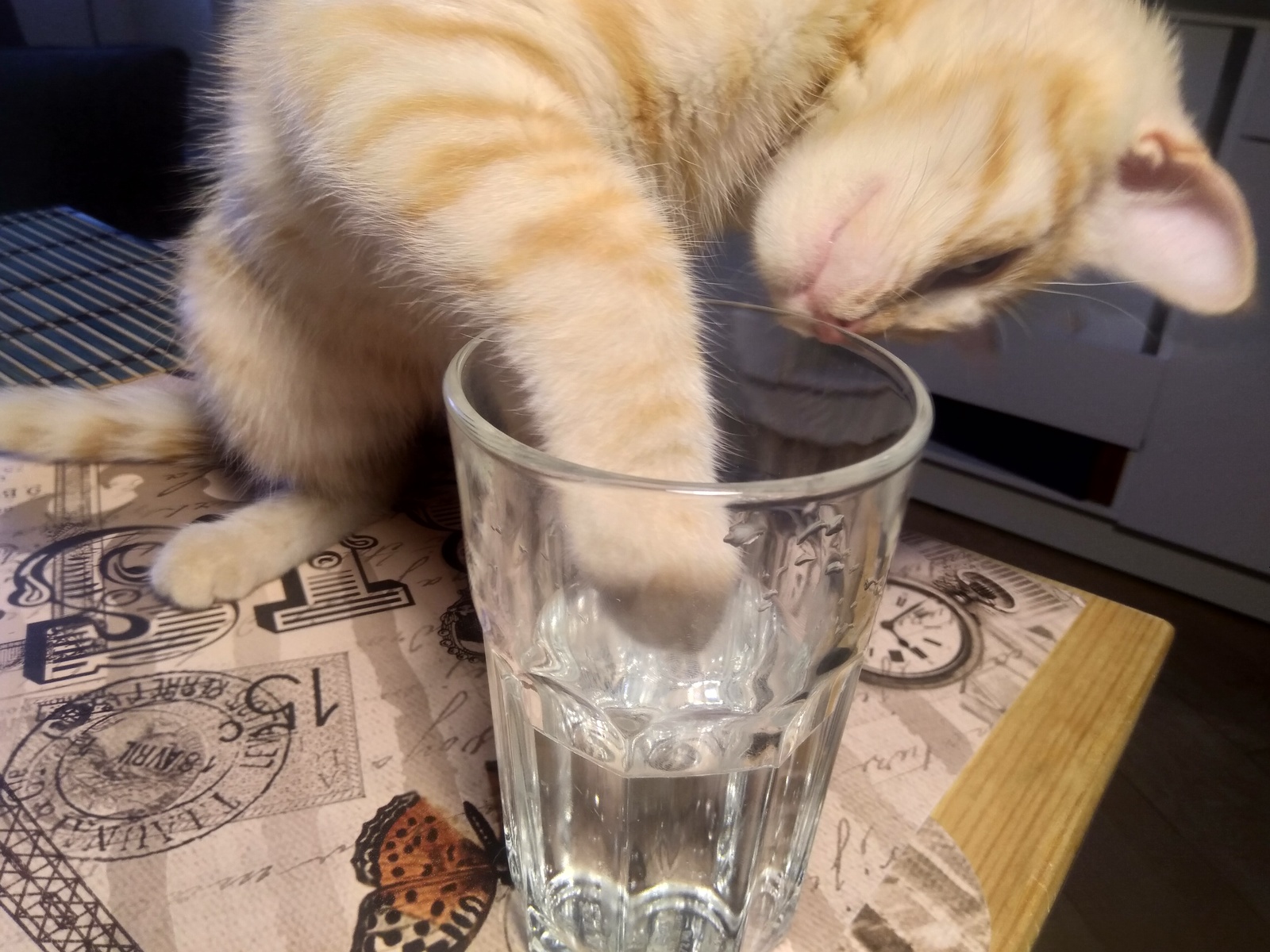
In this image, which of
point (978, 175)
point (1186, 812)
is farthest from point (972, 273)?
point (1186, 812)

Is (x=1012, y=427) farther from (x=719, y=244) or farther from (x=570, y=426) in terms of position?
(x=570, y=426)

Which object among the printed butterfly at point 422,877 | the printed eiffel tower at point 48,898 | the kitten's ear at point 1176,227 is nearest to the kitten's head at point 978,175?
the kitten's ear at point 1176,227

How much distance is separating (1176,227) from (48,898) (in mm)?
670

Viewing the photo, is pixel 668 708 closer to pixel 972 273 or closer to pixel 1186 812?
pixel 972 273

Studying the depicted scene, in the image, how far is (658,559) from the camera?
0.30 m

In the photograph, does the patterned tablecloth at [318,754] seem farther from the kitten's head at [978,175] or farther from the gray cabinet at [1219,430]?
the gray cabinet at [1219,430]

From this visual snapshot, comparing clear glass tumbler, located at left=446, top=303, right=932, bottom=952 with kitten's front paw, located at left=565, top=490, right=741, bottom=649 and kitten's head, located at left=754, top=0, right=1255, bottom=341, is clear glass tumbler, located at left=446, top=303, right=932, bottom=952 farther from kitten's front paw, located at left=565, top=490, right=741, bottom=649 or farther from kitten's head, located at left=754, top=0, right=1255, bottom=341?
kitten's head, located at left=754, top=0, right=1255, bottom=341

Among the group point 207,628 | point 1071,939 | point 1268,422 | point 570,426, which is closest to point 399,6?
point 570,426

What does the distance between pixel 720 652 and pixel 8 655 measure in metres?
0.38

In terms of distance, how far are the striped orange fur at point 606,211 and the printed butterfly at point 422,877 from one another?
16 centimetres

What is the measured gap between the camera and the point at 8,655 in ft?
1.56

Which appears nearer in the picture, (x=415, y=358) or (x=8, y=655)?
(x=8, y=655)

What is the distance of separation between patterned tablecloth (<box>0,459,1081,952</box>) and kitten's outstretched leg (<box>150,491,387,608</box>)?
0.01 meters

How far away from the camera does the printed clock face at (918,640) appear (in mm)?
518
